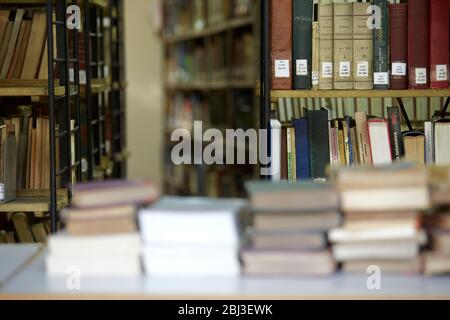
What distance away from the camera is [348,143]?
332 centimetres

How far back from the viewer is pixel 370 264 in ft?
6.19

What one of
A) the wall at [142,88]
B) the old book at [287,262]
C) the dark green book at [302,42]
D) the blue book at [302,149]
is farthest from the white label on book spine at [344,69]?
the wall at [142,88]

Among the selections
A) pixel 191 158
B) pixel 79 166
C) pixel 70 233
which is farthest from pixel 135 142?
pixel 70 233

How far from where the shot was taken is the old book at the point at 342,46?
10.8ft

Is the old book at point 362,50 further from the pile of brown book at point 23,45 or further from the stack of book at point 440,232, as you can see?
the stack of book at point 440,232

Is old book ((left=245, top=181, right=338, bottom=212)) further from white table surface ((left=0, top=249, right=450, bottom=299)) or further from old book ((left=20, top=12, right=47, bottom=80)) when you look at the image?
old book ((left=20, top=12, right=47, bottom=80))

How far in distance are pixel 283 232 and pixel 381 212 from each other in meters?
0.20

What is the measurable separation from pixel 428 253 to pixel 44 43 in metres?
2.21

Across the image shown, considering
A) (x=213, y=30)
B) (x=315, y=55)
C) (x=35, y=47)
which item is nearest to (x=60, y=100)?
(x=35, y=47)

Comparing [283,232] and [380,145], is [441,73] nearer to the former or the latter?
[380,145]

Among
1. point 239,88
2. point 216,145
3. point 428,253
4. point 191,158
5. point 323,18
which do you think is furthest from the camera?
point 191,158

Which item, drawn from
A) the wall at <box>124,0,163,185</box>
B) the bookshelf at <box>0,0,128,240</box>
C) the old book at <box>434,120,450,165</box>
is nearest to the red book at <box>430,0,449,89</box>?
the old book at <box>434,120,450,165</box>

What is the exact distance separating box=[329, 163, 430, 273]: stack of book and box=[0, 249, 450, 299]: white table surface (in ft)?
0.21
